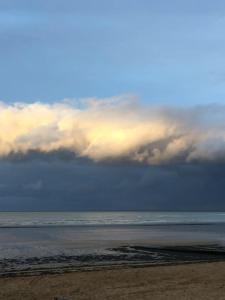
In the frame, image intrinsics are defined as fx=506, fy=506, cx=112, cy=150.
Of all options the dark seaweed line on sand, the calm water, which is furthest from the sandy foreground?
the calm water

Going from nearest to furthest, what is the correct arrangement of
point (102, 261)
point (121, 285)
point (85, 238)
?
point (121, 285)
point (102, 261)
point (85, 238)

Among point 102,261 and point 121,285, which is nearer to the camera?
point 121,285

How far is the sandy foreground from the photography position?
54.9 feet

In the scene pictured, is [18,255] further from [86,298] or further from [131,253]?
[86,298]

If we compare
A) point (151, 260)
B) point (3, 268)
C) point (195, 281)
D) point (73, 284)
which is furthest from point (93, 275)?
point (151, 260)

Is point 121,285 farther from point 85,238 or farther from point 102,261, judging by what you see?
point 85,238

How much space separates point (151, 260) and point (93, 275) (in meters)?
9.67

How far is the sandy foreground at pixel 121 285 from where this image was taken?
1673cm

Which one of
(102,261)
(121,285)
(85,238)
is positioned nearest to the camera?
(121,285)

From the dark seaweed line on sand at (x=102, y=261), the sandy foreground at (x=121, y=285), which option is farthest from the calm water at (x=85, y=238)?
the sandy foreground at (x=121, y=285)

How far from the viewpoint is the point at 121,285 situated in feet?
61.3

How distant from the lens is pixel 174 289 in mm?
17656

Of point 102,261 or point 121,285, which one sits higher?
point 121,285

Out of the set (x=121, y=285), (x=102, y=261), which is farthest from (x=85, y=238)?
(x=121, y=285)
